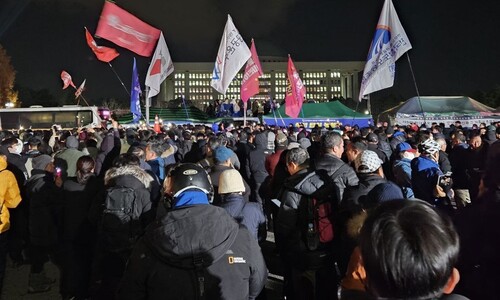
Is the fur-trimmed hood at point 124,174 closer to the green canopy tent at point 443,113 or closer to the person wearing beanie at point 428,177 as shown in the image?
the person wearing beanie at point 428,177

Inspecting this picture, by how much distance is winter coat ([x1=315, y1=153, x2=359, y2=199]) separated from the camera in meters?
4.36

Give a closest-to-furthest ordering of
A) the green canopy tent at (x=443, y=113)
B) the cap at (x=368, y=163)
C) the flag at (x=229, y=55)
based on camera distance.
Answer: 1. the cap at (x=368, y=163)
2. the flag at (x=229, y=55)
3. the green canopy tent at (x=443, y=113)

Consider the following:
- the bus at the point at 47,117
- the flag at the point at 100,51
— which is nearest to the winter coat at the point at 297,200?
the flag at the point at 100,51

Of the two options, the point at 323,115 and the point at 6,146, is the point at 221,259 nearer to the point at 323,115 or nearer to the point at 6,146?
the point at 6,146

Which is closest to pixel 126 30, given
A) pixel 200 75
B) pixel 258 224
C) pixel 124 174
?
pixel 124 174

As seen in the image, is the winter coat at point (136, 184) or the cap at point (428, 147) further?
the cap at point (428, 147)

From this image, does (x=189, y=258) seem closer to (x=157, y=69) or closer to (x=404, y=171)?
(x=404, y=171)

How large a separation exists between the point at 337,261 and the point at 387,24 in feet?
30.7

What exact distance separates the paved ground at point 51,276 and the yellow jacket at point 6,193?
1.24 meters

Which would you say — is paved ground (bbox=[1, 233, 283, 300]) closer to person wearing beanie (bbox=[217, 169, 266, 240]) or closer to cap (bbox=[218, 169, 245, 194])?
person wearing beanie (bbox=[217, 169, 266, 240])

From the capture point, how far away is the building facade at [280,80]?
126 m

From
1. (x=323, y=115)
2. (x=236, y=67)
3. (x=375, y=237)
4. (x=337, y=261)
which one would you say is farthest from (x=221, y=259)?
(x=323, y=115)

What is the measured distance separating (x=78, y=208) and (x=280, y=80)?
125005 mm

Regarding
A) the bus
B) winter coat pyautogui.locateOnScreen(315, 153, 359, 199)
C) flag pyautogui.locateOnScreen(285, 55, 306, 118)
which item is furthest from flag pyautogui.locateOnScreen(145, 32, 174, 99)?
the bus
